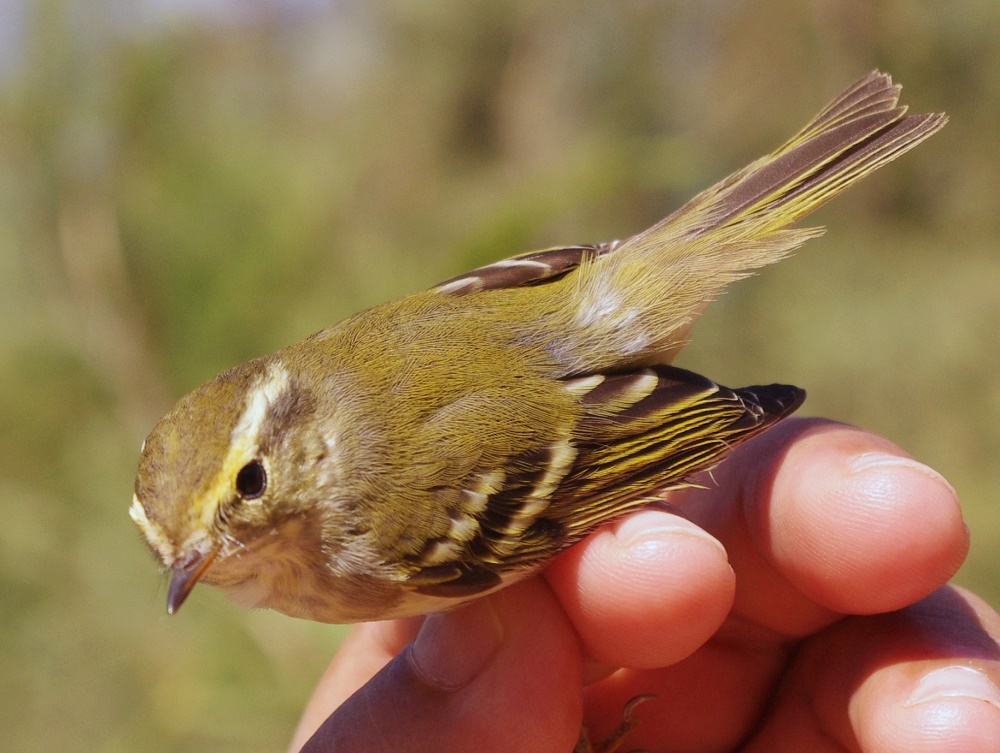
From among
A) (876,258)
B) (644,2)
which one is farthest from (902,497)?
(644,2)

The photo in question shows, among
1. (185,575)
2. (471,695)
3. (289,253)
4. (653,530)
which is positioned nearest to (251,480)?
(185,575)

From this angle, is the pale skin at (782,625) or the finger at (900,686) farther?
the pale skin at (782,625)

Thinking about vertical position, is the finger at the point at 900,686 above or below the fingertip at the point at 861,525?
below

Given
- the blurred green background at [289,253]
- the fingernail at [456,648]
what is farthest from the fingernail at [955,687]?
the blurred green background at [289,253]

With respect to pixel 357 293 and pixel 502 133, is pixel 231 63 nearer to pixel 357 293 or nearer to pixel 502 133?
pixel 502 133

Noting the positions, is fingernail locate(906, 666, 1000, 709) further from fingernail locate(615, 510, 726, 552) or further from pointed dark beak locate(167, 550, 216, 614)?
pointed dark beak locate(167, 550, 216, 614)

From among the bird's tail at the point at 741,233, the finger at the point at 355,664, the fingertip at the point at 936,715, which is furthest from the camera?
the finger at the point at 355,664

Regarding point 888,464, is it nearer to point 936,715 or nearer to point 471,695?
point 936,715

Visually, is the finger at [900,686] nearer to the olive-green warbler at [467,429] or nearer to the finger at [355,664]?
the olive-green warbler at [467,429]
